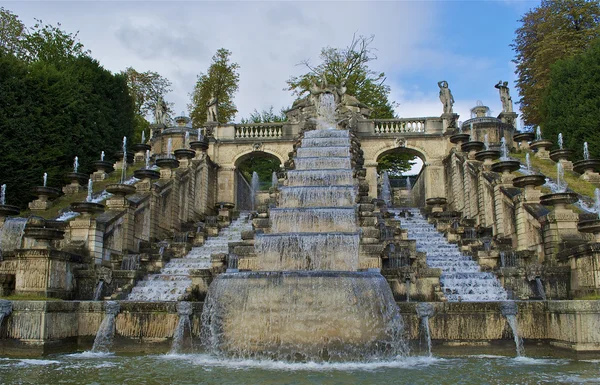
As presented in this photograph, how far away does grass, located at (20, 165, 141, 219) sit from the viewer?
66.6ft

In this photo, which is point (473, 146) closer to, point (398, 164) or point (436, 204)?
point (436, 204)

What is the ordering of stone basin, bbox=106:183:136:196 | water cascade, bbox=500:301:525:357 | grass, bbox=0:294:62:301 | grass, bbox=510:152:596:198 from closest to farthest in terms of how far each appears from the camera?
water cascade, bbox=500:301:525:357, grass, bbox=0:294:62:301, stone basin, bbox=106:183:136:196, grass, bbox=510:152:596:198

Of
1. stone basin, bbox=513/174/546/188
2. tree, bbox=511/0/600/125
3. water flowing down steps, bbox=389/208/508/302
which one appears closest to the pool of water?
water flowing down steps, bbox=389/208/508/302

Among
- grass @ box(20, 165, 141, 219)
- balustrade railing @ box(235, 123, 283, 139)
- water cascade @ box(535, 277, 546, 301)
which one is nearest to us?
water cascade @ box(535, 277, 546, 301)

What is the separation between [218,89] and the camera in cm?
4278

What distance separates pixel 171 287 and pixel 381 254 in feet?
18.3

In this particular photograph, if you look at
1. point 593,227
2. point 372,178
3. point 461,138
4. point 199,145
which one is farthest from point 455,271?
point 199,145

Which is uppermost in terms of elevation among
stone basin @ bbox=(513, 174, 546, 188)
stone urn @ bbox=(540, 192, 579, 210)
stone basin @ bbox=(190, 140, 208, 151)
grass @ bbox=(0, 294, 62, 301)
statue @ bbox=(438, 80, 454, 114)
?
statue @ bbox=(438, 80, 454, 114)

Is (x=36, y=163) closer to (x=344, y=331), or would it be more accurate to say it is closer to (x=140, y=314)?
(x=140, y=314)

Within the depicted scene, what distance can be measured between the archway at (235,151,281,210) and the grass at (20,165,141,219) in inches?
217

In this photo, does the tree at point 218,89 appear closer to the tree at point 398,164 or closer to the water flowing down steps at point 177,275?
the tree at point 398,164

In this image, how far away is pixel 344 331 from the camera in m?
10.0

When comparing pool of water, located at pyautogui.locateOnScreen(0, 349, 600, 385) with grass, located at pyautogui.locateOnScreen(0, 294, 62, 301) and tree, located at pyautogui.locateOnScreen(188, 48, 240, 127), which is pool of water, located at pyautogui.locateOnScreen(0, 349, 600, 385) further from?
tree, located at pyautogui.locateOnScreen(188, 48, 240, 127)

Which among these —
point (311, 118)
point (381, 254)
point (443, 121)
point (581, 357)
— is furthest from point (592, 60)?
point (581, 357)
